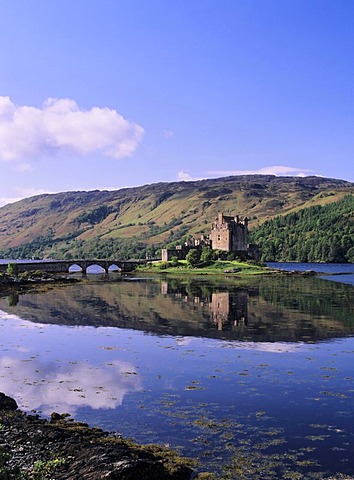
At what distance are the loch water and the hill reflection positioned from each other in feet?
1.00

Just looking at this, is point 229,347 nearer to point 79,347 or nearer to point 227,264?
point 79,347

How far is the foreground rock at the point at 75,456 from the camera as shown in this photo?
17062 millimetres

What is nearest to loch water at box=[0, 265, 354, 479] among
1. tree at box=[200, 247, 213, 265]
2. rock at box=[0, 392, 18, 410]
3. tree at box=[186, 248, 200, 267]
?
rock at box=[0, 392, 18, 410]

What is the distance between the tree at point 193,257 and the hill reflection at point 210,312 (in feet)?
303

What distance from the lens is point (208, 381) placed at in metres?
32.0

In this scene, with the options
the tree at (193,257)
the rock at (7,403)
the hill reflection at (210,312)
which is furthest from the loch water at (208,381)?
the tree at (193,257)

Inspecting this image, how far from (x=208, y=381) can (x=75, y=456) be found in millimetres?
14308

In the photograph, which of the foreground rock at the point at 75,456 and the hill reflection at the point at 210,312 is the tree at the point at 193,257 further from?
the foreground rock at the point at 75,456

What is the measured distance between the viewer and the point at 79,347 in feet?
146

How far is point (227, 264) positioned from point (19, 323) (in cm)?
13415

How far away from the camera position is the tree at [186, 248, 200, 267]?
631 ft

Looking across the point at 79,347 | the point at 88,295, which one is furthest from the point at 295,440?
the point at 88,295

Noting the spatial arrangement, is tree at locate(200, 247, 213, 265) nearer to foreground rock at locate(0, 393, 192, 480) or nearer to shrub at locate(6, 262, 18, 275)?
shrub at locate(6, 262, 18, 275)

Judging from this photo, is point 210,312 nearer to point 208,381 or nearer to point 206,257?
point 208,381
